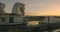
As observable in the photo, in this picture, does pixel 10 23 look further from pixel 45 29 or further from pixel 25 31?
pixel 45 29

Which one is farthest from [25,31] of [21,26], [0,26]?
[0,26]

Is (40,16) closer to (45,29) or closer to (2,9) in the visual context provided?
(45,29)

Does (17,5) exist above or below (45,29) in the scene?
above

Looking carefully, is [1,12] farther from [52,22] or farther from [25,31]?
[52,22]

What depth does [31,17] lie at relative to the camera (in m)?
12.4

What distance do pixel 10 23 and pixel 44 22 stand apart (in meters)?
1.48

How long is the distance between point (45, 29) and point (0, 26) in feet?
6.45

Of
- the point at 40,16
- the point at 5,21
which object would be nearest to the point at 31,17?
the point at 40,16

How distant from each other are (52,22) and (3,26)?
7.11 ft

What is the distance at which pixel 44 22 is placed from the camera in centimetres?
1212

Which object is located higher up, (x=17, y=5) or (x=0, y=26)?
(x=17, y=5)

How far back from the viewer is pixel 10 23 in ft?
39.5

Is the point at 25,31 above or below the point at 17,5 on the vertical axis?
below

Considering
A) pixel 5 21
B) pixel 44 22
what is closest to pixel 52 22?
pixel 44 22
